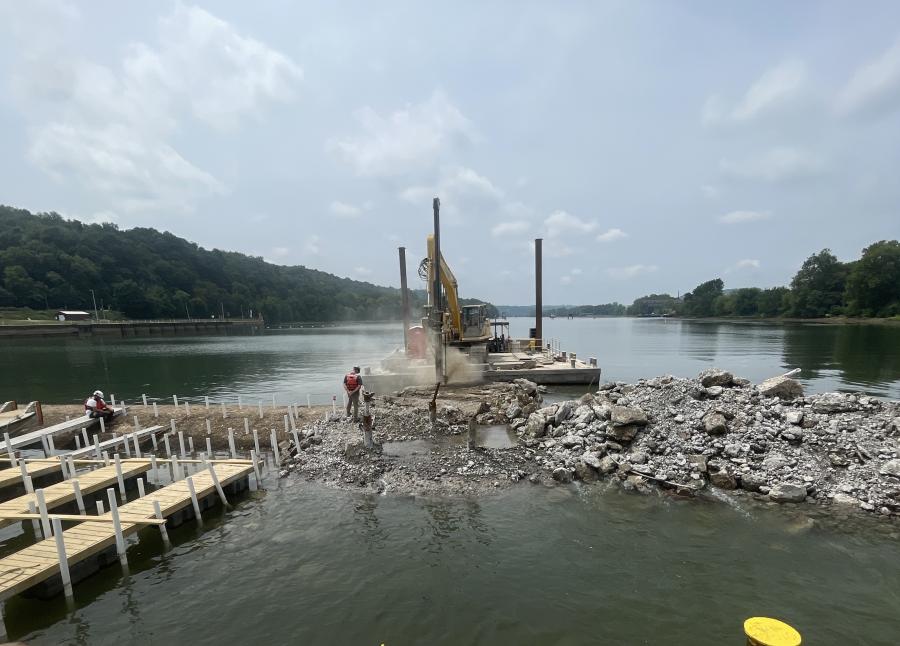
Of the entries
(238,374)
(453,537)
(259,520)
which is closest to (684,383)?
(453,537)

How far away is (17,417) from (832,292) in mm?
153728

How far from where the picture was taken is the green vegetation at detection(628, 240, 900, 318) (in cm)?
9144

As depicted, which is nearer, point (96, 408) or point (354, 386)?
point (354, 386)

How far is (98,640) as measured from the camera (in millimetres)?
6262

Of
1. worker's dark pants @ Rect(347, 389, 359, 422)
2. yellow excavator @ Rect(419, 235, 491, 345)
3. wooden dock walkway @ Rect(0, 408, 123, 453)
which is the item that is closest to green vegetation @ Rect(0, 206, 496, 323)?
yellow excavator @ Rect(419, 235, 491, 345)

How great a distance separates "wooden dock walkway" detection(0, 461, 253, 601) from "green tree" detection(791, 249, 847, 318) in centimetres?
14273

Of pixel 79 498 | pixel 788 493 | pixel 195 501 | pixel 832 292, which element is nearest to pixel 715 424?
pixel 788 493

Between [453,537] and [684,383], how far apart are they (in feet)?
34.6

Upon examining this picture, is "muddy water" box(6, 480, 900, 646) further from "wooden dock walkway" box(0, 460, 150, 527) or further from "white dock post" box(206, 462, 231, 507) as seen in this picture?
"wooden dock walkway" box(0, 460, 150, 527)

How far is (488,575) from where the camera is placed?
25.0ft

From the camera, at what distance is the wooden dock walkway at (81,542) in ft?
22.2

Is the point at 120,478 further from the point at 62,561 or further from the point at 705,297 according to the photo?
the point at 705,297

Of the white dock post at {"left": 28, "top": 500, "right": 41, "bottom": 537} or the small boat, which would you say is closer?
the white dock post at {"left": 28, "top": 500, "right": 41, "bottom": 537}

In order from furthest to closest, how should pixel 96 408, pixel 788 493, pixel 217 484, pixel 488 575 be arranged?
pixel 96 408 → pixel 217 484 → pixel 788 493 → pixel 488 575
